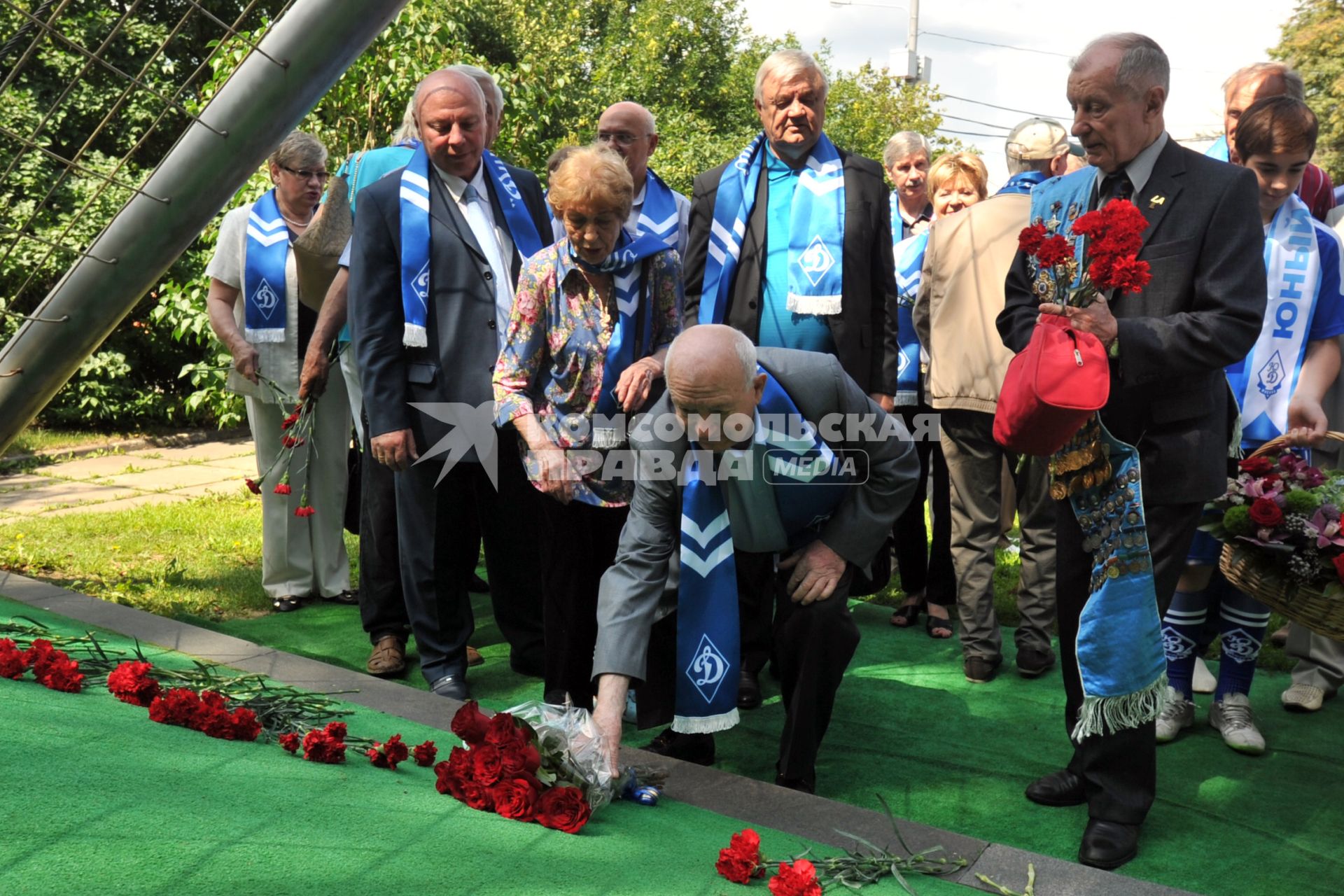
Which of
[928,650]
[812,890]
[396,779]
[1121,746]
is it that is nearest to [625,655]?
[396,779]

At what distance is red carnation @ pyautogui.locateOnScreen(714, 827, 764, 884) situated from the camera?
2518 mm

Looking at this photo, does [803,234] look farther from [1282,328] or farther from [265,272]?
[265,272]

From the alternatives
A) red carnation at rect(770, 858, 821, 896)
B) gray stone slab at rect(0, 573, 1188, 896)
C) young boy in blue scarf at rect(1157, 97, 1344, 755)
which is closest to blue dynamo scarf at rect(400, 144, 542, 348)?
gray stone slab at rect(0, 573, 1188, 896)

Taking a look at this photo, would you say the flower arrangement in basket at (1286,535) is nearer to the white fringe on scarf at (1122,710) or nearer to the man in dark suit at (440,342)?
the white fringe on scarf at (1122,710)

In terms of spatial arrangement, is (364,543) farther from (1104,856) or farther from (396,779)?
(1104,856)

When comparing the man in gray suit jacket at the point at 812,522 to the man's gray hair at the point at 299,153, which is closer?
the man in gray suit jacket at the point at 812,522

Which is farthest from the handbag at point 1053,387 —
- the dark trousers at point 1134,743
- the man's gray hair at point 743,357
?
the man's gray hair at point 743,357

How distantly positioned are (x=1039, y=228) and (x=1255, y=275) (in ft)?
1.82

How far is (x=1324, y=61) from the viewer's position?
26.2 m

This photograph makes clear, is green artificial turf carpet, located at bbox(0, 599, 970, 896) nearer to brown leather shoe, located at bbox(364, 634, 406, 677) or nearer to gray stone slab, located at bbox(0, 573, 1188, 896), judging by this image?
gray stone slab, located at bbox(0, 573, 1188, 896)

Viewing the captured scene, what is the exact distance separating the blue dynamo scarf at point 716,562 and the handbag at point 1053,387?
0.59 meters

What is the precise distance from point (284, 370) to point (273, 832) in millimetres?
3120

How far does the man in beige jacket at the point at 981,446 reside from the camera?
15.1 ft

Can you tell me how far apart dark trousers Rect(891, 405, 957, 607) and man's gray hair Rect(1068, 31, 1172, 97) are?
242cm
